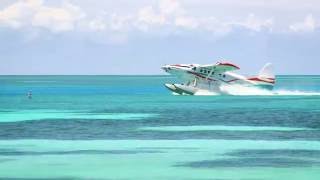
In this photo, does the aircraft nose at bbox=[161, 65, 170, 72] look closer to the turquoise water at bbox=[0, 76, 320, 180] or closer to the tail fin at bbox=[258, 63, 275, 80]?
the tail fin at bbox=[258, 63, 275, 80]

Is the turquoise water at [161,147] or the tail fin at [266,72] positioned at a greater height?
the tail fin at [266,72]

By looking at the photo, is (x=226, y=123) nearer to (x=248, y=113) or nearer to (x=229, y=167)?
(x=248, y=113)

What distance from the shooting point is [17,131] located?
111 feet

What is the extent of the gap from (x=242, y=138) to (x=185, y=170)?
9.52 meters

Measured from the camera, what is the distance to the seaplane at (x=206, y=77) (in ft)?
217

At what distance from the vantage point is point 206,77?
67.2 m

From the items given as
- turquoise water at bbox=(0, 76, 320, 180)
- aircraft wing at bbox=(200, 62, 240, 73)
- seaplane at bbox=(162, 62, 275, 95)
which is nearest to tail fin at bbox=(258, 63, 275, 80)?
seaplane at bbox=(162, 62, 275, 95)

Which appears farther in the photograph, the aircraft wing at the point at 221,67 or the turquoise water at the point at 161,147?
the aircraft wing at the point at 221,67

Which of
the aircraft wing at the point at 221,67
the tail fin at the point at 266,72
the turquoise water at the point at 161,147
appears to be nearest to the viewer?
the turquoise water at the point at 161,147

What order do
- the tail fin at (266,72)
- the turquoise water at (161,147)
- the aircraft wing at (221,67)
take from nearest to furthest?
the turquoise water at (161,147) < the aircraft wing at (221,67) < the tail fin at (266,72)

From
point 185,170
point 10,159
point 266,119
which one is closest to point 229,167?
point 185,170

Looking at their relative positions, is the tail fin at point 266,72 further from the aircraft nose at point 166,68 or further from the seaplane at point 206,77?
the aircraft nose at point 166,68

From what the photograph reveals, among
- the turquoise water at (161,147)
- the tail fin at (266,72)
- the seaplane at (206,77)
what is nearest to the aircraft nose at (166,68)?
the seaplane at (206,77)

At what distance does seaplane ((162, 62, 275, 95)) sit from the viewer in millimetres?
66000
